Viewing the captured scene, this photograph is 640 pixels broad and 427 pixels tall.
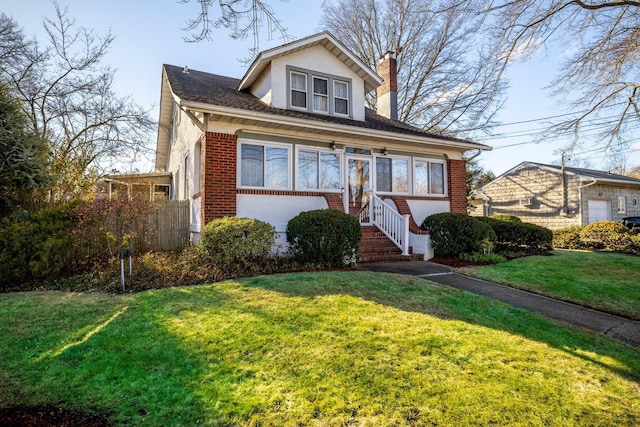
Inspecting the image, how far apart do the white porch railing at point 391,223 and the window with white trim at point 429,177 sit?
2169 millimetres

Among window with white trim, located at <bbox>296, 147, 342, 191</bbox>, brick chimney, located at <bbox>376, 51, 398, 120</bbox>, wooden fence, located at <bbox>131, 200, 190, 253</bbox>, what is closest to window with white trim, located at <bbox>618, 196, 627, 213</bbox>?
brick chimney, located at <bbox>376, 51, 398, 120</bbox>

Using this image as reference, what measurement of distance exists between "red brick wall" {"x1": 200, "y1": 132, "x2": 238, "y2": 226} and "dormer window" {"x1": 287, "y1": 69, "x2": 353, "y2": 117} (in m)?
2.92

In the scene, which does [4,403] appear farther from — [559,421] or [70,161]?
[70,161]

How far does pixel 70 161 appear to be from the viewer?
14367mm

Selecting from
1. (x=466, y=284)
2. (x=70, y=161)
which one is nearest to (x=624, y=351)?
(x=466, y=284)

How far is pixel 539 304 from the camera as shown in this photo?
5.64m

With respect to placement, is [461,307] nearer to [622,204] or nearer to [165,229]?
[165,229]

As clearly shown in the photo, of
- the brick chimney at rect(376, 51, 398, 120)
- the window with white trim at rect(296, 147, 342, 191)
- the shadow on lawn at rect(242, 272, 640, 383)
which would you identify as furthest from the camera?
the brick chimney at rect(376, 51, 398, 120)

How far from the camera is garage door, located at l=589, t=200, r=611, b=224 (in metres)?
20.6

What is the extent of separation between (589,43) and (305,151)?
954cm

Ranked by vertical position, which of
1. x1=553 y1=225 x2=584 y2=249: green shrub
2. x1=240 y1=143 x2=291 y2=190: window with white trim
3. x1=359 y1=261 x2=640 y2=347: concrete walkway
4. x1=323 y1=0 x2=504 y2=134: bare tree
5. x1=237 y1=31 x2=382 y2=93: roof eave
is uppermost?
x1=323 y1=0 x2=504 y2=134: bare tree

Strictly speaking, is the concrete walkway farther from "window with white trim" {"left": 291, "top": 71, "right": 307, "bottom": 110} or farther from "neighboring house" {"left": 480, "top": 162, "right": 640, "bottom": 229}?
"neighboring house" {"left": 480, "top": 162, "right": 640, "bottom": 229}

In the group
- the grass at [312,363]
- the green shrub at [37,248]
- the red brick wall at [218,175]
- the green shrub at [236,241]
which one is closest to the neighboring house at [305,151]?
the red brick wall at [218,175]

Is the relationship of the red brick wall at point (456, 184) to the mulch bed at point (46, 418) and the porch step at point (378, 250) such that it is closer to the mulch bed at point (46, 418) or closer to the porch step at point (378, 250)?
the porch step at point (378, 250)
